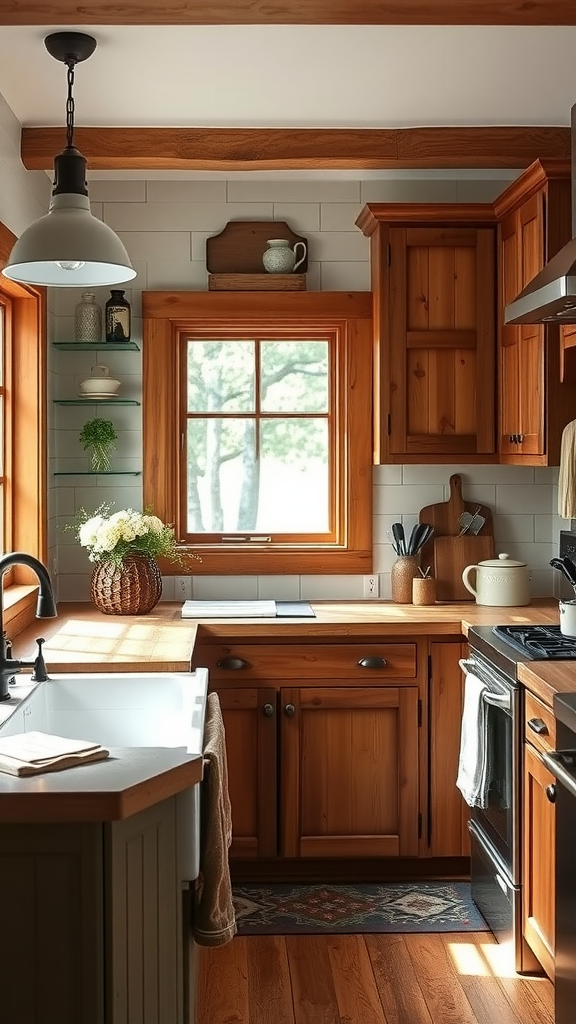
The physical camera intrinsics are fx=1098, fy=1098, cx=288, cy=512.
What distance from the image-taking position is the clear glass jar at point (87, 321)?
172 inches

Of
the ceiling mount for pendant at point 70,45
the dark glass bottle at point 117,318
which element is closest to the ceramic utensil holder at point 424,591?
the dark glass bottle at point 117,318

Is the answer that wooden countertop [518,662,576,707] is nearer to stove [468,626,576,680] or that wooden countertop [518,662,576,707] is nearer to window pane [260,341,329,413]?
stove [468,626,576,680]

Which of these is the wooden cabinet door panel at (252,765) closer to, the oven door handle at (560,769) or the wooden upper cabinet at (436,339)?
the wooden upper cabinet at (436,339)

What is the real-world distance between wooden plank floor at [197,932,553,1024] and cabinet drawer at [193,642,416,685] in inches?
34.5

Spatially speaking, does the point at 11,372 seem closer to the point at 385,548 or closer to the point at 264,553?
the point at 264,553

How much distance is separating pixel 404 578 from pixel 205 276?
1473 mm

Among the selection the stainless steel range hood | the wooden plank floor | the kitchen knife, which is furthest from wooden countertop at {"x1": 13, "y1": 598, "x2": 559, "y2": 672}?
the stainless steel range hood

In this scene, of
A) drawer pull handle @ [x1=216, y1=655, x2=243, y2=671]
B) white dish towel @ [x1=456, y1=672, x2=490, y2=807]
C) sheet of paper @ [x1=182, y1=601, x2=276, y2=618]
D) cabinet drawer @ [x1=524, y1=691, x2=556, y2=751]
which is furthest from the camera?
sheet of paper @ [x1=182, y1=601, x2=276, y2=618]

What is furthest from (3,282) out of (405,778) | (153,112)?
(405,778)

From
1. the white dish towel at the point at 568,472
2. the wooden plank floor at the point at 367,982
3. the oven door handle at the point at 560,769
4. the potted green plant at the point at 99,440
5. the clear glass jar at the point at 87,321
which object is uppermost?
the clear glass jar at the point at 87,321

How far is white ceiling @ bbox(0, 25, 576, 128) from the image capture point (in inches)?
122

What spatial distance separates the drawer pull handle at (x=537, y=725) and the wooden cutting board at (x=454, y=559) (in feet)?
4.72

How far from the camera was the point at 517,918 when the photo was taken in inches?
125

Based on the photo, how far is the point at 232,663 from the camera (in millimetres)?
3891
